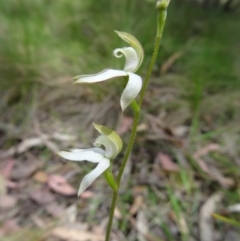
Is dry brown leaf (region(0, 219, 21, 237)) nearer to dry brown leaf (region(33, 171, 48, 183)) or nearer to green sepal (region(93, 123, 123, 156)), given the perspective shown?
dry brown leaf (region(33, 171, 48, 183))

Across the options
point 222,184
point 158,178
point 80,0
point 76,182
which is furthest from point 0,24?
point 222,184

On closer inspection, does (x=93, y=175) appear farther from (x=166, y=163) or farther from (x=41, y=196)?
(x=166, y=163)

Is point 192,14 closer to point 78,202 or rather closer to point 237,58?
point 237,58

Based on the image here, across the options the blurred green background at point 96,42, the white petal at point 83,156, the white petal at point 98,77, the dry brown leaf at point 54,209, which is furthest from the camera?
the blurred green background at point 96,42

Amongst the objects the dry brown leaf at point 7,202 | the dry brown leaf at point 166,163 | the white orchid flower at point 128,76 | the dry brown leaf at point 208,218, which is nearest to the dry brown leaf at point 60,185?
the dry brown leaf at point 7,202

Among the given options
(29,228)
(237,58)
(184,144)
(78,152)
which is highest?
(78,152)

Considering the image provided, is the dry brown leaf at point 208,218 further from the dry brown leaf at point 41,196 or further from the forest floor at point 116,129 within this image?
the dry brown leaf at point 41,196
